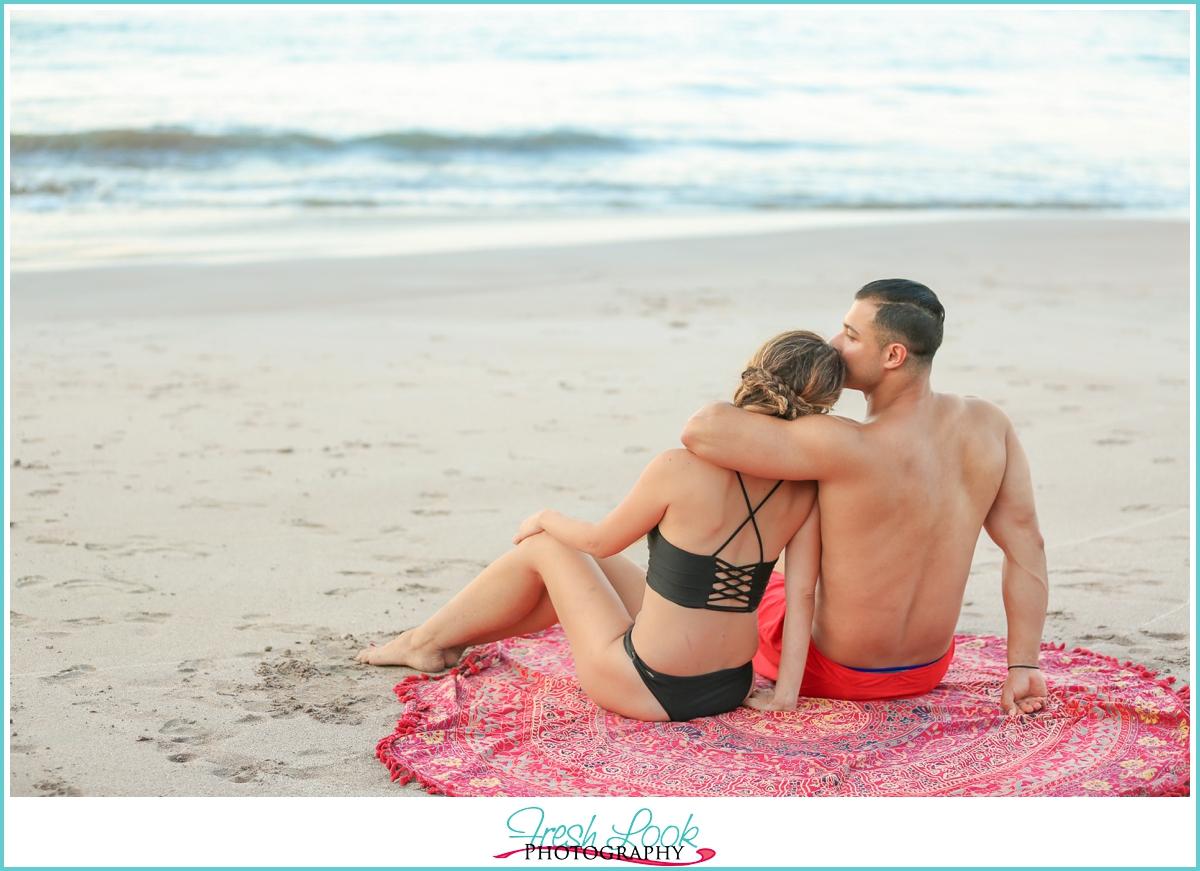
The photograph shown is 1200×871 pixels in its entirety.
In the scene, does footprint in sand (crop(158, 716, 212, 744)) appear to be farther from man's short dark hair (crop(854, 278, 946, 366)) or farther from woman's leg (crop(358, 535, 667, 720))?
man's short dark hair (crop(854, 278, 946, 366))

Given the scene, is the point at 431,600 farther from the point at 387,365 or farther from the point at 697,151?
the point at 697,151

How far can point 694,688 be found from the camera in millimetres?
3213

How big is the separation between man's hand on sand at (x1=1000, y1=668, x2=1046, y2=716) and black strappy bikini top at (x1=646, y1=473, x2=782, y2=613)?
88 cm

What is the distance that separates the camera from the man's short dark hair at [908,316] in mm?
2949

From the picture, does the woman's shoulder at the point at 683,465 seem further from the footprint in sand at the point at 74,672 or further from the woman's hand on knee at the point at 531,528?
the footprint in sand at the point at 74,672

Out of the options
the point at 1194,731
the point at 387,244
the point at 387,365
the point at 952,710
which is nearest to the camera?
the point at 1194,731

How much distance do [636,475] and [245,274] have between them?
5.76 metres

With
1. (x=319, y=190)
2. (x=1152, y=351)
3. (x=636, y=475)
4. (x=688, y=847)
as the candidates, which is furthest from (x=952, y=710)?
(x=319, y=190)

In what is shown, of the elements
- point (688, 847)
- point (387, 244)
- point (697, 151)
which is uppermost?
point (697, 151)

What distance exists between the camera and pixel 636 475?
18.9ft

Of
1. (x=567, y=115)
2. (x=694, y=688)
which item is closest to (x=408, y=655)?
(x=694, y=688)

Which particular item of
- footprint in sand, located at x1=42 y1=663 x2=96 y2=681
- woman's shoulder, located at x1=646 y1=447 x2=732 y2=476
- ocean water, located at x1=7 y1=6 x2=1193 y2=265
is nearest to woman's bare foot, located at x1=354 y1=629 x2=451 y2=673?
footprint in sand, located at x1=42 y1=663 x2=96 y2=681

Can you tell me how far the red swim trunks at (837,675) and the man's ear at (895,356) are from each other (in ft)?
2.83

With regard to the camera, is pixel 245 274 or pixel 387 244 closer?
pixel 245 274
